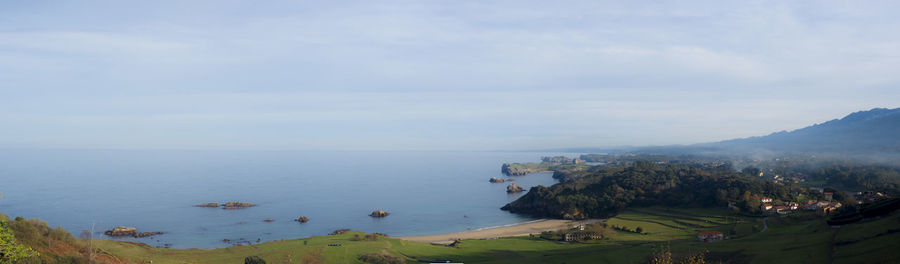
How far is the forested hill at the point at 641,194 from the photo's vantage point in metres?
90.7

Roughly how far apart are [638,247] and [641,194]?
52322mm

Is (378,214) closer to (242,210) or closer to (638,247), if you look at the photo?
(242,210)

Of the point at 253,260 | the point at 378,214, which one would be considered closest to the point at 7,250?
the point at 253,260

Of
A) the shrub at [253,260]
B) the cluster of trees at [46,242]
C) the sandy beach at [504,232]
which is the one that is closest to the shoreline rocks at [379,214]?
the sandy beach at [504,232]

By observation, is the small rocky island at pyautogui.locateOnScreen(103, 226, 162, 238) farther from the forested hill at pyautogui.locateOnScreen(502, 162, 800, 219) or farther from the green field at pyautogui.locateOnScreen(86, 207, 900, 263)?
the forested hill at pyautogui.locateOnScreen(502, 162, 800, 219)

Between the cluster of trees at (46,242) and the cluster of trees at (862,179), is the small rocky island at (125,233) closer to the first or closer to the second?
the cluster of trees at (46,242)

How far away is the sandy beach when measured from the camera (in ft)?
252

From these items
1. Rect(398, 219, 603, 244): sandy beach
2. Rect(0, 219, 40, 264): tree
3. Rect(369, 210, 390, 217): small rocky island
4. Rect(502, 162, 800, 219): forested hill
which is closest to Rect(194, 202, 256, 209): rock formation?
Rect(369, 210, 390, 217): small rocky island

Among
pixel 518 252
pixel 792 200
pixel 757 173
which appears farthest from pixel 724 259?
pixel 757 173

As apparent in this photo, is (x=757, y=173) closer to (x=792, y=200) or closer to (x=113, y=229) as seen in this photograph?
(x=792, y=200)

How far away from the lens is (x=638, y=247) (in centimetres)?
5503

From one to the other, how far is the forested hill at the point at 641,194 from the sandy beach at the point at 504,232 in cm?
777

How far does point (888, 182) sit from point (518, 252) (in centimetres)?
10635

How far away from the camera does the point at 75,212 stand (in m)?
91.8
